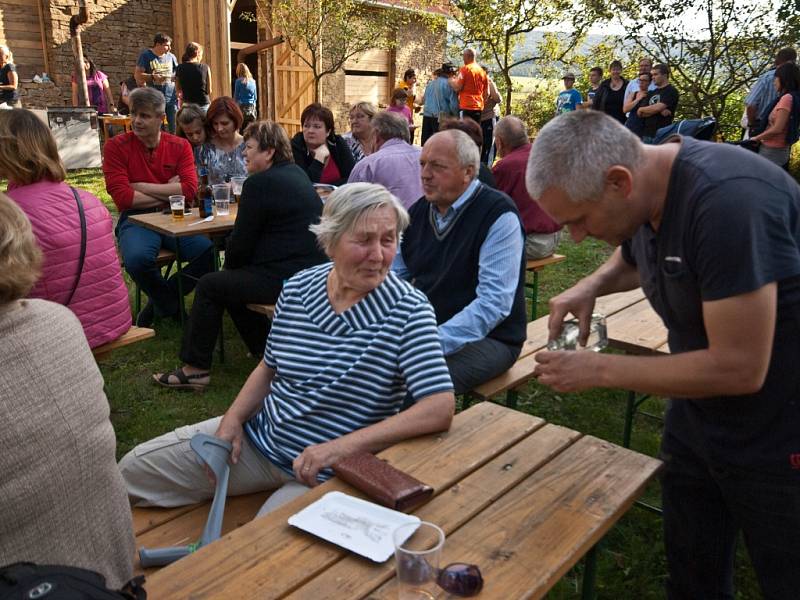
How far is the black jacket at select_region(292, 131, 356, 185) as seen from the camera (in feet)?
20.1

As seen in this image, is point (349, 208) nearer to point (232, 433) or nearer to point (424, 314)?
point (424, 314)

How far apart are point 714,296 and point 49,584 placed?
1285 millimetres

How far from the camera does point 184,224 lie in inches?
181

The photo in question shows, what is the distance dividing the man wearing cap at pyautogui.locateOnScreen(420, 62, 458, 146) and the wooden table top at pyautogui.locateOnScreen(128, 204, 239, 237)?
7.16 meters

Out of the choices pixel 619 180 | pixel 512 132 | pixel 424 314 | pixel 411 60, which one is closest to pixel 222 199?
pixel 512 132

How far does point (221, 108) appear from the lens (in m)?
5.58

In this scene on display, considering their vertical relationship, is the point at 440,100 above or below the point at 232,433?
above

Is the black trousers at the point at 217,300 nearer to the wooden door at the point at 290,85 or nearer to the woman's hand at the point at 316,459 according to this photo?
the woman's hand at the point at 316,459

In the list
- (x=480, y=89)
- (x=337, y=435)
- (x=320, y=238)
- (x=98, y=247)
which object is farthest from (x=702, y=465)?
(x=480, y=89)

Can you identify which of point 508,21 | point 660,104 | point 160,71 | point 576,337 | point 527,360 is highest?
point 508,21

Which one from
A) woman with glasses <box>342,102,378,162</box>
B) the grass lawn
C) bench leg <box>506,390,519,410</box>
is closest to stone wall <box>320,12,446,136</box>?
woman with glasses <box>342,102,378,162</box>

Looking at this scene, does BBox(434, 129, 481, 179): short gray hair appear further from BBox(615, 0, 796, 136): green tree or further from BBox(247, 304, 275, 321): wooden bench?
BBox(615, 0, 796, 136): green tree

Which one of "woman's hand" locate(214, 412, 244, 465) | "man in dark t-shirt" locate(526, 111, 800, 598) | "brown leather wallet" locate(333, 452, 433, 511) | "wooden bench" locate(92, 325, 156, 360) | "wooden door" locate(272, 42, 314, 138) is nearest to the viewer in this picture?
"man in dark t-shirt" locate(526, 111, 800, 598)

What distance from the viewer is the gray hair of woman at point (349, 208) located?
226 centimetres
